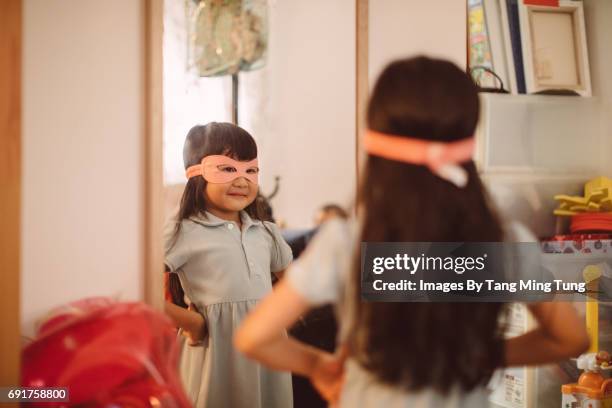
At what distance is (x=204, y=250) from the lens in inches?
58.9

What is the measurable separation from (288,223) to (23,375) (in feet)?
2.30

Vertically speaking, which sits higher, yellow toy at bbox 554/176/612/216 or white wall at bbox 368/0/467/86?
white wall at bbox 368/0/467/86

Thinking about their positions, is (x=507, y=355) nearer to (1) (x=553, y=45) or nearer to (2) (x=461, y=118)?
(2) (x=461, y=118)

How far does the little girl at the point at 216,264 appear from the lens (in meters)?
1.48

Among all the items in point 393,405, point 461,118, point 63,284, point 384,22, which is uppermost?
point 384,22

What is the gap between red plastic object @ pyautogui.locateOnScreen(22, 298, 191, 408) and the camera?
1.11m

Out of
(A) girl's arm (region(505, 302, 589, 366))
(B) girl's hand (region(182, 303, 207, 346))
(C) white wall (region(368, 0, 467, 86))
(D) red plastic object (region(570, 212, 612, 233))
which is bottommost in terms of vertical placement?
(B) girl's hand (region(182, 303, 207, 346))

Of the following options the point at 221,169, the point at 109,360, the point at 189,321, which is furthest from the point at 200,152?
the point at 109,360

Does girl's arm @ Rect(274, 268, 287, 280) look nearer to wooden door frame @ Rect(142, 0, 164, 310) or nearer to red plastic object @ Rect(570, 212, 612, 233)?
wooden door frame @ Rect(142, 0, 164, 310)

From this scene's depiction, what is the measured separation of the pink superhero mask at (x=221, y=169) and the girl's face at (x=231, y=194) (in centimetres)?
1

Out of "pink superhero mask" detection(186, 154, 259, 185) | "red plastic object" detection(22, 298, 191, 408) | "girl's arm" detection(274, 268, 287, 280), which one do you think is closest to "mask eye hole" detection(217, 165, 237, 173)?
"pink superhero mask" detection(186, 154, 259, 185)

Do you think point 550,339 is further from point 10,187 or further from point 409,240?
point 10,187

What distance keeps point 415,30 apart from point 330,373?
1065 mm

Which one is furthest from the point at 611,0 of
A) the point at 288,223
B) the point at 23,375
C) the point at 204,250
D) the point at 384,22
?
the point at 23,375
